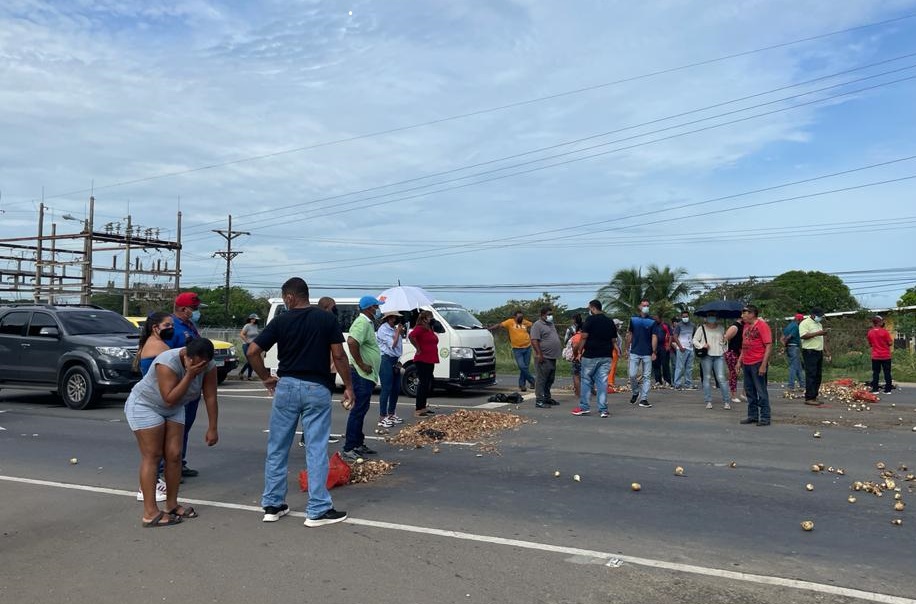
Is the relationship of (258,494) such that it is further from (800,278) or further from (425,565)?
(800,278)

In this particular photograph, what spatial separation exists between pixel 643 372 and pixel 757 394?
9.97ft

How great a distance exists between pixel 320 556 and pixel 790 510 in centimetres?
397

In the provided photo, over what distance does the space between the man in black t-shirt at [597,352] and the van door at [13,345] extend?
10.8 meters

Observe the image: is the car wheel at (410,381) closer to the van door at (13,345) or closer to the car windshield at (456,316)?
the car windshield at (456,316)

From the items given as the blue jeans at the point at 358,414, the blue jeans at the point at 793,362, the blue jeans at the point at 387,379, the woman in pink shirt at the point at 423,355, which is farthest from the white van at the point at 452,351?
the blue jeans at the point at 793,362

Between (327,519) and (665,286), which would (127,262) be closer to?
(665,286)

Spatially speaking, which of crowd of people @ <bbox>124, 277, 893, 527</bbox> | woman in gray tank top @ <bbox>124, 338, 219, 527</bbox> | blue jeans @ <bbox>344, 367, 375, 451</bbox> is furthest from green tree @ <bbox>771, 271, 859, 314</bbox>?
woman in gray tank top @ <bbox>124, 338, 219, 527</bbox>

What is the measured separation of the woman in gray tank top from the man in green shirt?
100 inches

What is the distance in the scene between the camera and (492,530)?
A: 18.0 feet

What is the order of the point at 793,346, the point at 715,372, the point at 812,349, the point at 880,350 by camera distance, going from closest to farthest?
the point at 812,349 → the point at 715,372 → the point at 880,350 → the point at 793,346

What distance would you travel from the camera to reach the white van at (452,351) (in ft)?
48.3

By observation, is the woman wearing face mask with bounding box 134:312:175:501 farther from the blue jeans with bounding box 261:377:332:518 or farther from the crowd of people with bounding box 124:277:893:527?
the blue jeans with bounding box 261:377:332:518

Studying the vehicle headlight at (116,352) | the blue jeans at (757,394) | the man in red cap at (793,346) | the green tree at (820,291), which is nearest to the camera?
the blue jeans at (757,394)

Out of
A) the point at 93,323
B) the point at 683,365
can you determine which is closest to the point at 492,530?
the point at 93,323
